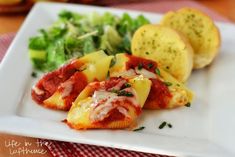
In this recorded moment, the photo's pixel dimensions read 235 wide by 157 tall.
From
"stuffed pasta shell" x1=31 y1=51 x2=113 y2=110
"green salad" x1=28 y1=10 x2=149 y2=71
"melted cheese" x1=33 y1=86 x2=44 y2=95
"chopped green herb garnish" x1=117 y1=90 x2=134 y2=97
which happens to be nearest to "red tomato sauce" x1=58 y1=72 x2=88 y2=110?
"stuffed pasta shell" x1=31 y1=51 x2=113 y2=110

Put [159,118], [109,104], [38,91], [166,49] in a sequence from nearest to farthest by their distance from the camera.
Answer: [109,104]
[159,118]
[38,91]
[166,49]

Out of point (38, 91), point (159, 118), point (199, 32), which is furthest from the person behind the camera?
point (199, 32)

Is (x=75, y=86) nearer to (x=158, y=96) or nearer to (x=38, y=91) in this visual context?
(x=38, y=91)

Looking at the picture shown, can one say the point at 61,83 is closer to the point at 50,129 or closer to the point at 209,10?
the point at 50,129

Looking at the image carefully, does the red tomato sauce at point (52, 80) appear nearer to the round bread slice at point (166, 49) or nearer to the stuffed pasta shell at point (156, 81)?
the stuffed pasta shell at point (156, 81)

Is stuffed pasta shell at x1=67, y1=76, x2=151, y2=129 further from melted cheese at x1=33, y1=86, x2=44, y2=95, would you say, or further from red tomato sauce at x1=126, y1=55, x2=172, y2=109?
melted cheese at x1=33, y1=86, x2=44, y2=95

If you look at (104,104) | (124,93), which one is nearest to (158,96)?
(124,93)

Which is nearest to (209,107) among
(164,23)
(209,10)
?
(164,23)
